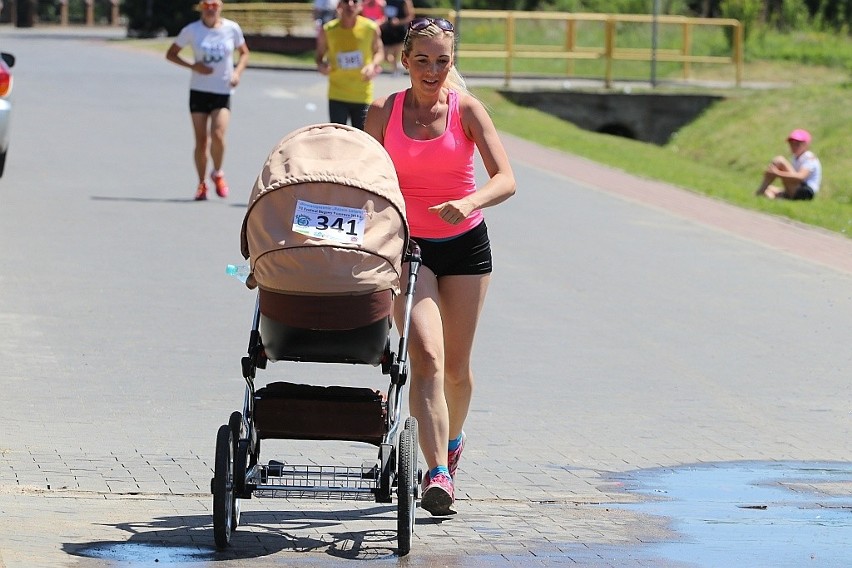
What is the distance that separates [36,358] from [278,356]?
3486mm

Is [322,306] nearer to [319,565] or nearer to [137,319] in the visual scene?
[319,565]

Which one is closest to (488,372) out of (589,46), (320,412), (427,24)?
(427,24)

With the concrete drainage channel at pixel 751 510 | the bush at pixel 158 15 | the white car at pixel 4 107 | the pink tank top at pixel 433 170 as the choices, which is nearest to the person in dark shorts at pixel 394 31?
the white car at pixel 4 107

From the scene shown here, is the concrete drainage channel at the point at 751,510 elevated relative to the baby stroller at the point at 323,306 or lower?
lower

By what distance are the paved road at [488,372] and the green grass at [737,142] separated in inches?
102

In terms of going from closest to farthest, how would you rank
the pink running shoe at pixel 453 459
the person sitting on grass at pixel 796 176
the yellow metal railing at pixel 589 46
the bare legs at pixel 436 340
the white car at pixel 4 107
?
1. the bare legs at pixel 436 340
2. the pink running shoe at pixel 453 459
3. the white car at pixel 4 107
4. the person sitting on grass at pixel 796 176
5. the yellow metal railing at pixel 589 46

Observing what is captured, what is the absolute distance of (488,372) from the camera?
9.34 metres

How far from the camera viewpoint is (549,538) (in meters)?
6.07

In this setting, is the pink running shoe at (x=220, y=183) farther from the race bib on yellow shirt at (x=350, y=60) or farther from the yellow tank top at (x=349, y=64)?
the race bib on yellow shirt at (x=350, y=60)

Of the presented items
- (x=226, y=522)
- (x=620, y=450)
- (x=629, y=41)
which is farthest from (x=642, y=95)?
(x=226, y=522)

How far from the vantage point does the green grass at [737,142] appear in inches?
827

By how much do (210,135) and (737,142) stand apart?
16.5 meters

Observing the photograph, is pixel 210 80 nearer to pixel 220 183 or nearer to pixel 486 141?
pixel 220 183

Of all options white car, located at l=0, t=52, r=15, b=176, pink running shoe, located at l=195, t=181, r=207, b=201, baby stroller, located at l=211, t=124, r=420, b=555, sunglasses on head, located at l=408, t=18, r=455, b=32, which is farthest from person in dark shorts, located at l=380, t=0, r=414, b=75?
baby stroller, located at l=211, t=124, r=420, b=555
